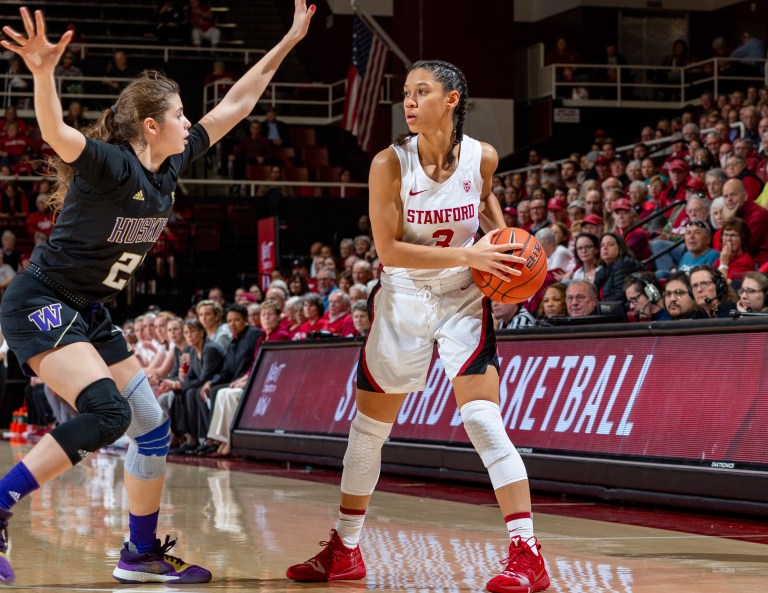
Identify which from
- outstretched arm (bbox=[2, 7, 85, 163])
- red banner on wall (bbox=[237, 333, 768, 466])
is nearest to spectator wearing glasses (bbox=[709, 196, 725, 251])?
red banner on wall (bbox=[237, 333, 768, 466])

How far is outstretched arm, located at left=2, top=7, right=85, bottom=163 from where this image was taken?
4.28 m

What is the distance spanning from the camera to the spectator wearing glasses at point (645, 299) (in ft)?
30.6

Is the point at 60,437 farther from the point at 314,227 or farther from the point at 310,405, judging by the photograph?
the point at 314,227

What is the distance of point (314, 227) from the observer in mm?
22172

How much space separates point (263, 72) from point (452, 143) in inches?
39.8

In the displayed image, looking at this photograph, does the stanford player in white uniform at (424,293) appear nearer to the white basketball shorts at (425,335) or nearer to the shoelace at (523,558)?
the white basketball shorts at (425,335)

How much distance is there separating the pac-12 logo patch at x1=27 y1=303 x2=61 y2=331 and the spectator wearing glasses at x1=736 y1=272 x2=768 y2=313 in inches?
199

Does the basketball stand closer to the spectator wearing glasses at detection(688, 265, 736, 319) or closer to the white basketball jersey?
the white basketball jersey

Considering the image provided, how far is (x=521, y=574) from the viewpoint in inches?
185

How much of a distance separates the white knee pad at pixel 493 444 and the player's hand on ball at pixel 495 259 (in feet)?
1.76

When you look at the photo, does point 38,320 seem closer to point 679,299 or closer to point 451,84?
point 451,84

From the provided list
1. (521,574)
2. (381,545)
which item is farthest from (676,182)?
(521,574)

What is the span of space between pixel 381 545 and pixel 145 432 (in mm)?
1567

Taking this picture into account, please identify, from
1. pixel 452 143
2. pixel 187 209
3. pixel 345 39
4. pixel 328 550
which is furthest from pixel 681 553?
pixel 345 39
